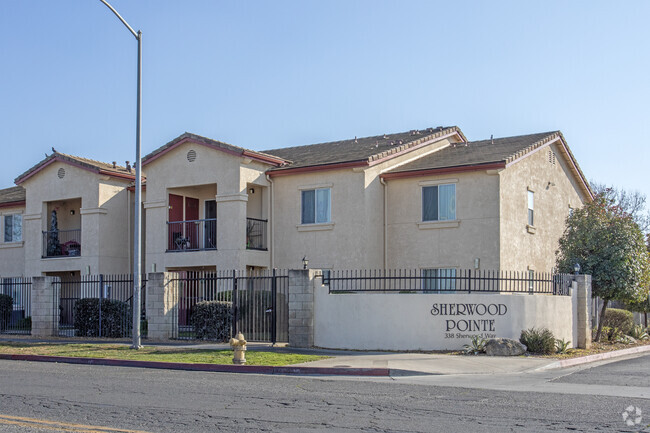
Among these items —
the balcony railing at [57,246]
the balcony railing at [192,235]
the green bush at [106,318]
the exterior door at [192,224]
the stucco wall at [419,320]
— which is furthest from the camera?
the balcony railing at [57,246]

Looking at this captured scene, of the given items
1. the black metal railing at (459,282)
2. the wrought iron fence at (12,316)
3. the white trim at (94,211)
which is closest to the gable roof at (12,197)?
the white trim at (94,211)

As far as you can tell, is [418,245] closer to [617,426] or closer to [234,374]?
[234,374]

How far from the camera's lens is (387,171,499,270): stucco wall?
25.3 meters

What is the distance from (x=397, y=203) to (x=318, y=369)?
1175cm

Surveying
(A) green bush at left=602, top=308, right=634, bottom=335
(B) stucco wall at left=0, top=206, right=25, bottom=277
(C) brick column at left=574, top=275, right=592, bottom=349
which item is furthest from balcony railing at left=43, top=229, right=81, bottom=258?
(A) green bush at left=602, top=308, right=634, bottom=335

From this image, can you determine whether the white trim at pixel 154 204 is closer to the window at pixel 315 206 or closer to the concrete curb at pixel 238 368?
the window at pixel 315 206

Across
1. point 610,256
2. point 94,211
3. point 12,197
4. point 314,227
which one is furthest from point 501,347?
point 12,197

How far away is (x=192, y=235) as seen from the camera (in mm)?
29375

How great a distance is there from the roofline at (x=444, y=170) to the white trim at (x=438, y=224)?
1.61m

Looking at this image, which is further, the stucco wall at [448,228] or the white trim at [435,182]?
the white trim at [435,182]

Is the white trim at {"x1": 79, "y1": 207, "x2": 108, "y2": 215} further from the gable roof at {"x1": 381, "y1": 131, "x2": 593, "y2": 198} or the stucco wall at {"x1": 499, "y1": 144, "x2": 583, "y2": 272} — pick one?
the stucco wall at {"x1": 499, "y1": 144, "x2": 583, "y2": 272}

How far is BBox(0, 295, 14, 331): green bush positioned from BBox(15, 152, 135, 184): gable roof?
5.71 meters

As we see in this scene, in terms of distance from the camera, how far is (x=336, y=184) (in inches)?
1065

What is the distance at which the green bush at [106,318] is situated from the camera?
24328 millimetres
